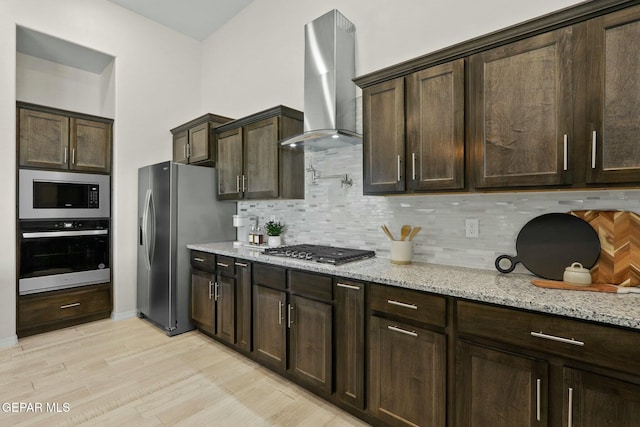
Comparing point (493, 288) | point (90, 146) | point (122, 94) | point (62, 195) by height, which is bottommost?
point (493, 288)

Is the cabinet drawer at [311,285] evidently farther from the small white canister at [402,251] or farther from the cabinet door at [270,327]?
the small white canister at [402,251]

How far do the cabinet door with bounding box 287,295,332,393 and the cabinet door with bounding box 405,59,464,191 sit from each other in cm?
108

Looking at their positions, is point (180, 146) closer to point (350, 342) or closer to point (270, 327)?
point (270, 327)

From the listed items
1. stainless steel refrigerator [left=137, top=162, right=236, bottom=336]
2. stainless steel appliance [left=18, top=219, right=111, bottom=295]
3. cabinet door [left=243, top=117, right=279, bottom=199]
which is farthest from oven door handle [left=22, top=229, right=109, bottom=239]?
cabinet door [left=243, top=117, right=279, bottom=199]

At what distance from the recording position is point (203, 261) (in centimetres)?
326

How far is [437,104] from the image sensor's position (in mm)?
1956

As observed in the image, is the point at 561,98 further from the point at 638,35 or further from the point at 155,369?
the point at 155,369

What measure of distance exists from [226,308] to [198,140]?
2.11 metres

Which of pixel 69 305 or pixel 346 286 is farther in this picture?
pixel 69 305

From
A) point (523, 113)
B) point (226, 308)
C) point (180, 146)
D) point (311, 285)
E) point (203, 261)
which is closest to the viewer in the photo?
point (523, 113)

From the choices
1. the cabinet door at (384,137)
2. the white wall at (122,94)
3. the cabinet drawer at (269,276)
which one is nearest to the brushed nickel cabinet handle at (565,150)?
the cabinet door at (384,137)

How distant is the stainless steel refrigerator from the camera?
334 centimetres

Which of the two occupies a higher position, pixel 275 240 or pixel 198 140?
pixel 198 140

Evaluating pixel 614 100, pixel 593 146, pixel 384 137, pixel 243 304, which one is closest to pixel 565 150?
pixel 593 146
